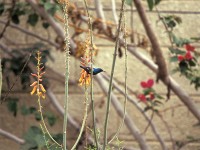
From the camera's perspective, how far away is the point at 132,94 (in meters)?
3.87

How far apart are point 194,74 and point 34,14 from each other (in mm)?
1043

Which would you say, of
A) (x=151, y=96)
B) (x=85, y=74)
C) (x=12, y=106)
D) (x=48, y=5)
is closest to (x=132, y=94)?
(x=151, y=96)

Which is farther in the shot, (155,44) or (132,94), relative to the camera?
(132,94)

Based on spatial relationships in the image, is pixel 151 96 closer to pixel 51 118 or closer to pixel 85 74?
pixel 51 118

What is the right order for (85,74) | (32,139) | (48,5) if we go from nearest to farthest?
(85,74) < (32,139) < (48,5)

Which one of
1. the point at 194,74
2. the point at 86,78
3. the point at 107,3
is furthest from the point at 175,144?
the point at 86,78

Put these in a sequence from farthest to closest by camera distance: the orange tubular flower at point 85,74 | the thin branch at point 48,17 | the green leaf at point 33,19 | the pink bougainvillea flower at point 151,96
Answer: the green leaf at point 33,19
the pink bougainvillea flower at point 151,96
the thin branch at point 48,17
the orange tubular flower at point 85,74

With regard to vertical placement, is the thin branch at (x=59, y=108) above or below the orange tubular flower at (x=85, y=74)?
below

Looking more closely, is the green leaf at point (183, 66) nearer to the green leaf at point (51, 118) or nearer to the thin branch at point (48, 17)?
the thin branch at point (48, 17)

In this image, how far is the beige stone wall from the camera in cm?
390

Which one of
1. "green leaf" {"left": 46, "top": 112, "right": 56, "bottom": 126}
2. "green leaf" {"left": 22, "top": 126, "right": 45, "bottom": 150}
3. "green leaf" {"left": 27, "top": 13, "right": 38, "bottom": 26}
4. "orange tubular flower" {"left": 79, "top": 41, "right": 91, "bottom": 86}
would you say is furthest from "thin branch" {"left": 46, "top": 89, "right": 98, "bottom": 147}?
"orange tubular flower" {"left": 79, "top": 41, "right": 91, "bottom": 86}

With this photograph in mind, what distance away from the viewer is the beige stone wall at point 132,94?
12.8 feet

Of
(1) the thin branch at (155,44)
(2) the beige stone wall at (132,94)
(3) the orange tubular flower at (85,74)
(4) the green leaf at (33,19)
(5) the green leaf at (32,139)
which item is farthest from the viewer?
(2) the beige stone wall at (132,94)

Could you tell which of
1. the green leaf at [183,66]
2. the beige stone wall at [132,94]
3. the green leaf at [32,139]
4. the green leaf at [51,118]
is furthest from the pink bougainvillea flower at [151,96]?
the green leaf at [32,139]
